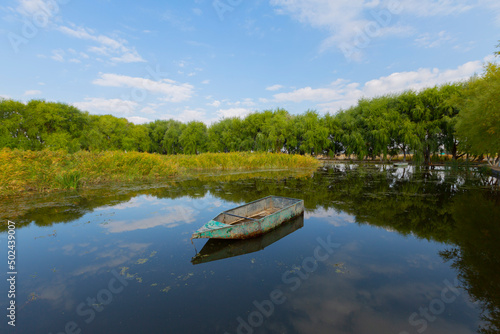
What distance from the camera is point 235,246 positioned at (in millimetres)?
6668

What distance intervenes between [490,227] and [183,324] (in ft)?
34.8

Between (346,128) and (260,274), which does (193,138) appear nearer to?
(346,128)

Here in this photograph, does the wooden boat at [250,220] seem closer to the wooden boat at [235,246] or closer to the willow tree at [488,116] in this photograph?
the wooden boat at [235,246]

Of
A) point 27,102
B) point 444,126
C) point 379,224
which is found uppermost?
point 27,102

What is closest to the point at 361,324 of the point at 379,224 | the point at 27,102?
the point at 379,224

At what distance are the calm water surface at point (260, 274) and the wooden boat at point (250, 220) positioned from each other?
15.1 inches

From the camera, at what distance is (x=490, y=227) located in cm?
791

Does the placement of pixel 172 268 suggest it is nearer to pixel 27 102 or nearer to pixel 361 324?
pixel 361 324

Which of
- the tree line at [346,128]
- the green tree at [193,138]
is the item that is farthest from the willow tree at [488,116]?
the green tree at [193,138]

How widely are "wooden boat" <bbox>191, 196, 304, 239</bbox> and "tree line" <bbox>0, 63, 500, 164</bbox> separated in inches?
836

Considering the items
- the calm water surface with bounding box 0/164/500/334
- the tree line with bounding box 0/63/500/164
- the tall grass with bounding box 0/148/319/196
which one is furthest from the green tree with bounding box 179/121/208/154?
the calm water surface with bounding box 0/164/500/334

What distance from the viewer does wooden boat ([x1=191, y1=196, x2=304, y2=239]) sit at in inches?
245

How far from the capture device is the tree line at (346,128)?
3175 centimetres

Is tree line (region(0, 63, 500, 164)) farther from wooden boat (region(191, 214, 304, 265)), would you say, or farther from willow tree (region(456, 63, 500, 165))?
wooden boat (region(191, 214, 304, 265))
